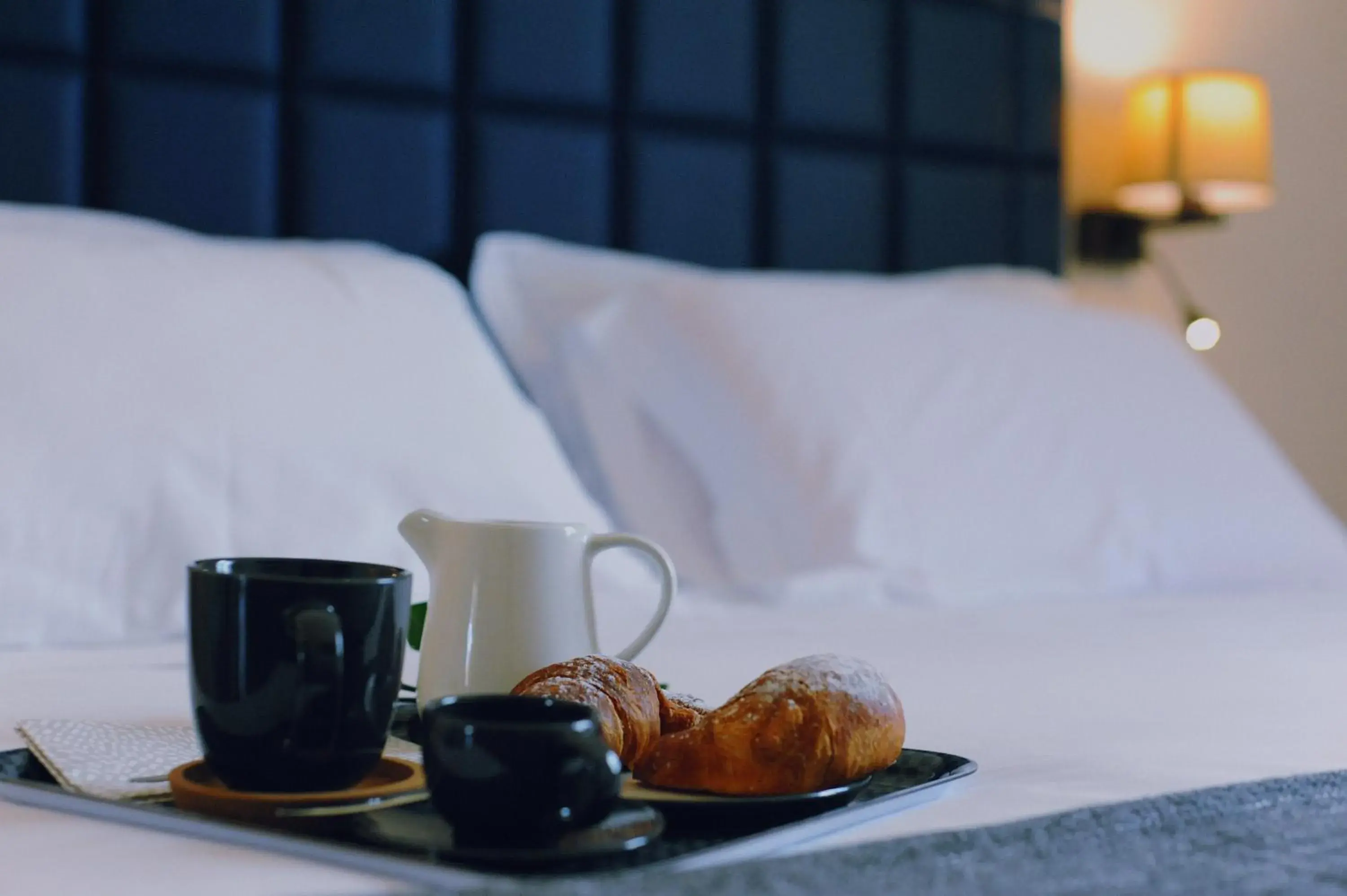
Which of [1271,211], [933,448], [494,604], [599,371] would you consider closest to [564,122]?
[599,371]

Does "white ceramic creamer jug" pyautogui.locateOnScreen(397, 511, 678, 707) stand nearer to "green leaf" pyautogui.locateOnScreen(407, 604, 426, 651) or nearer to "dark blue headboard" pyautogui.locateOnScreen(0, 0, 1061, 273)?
"green leaf" pyautogui.locateOnScreen(407, 604, 426, 651)

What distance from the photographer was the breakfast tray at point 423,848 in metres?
0.48


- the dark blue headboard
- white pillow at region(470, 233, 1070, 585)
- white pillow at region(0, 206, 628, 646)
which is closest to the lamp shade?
the dark blue headboard

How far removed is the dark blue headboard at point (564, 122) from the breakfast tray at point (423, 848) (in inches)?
45.9

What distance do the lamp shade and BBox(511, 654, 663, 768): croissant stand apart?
74.5 inches

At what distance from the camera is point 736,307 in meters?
1.65

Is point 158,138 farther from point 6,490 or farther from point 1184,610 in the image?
point 1184,610

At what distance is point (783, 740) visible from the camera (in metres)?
0.57

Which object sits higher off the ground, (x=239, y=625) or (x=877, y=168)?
(x=877, y=168)

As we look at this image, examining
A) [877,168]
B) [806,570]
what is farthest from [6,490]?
[877,168]

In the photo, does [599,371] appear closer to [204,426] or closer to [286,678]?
[204,426]

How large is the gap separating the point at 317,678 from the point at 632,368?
3.64ft

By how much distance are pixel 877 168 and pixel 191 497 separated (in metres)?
1.27

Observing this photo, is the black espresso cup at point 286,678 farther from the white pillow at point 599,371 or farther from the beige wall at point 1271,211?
the beige wall at point 1271,211
